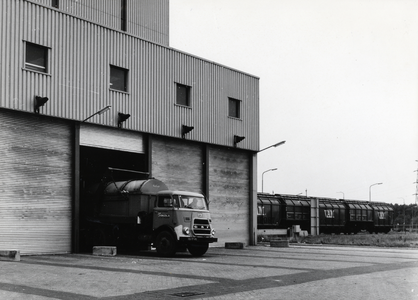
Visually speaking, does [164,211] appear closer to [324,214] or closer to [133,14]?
[133,14]

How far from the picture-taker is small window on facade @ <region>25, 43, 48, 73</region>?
23.2 m

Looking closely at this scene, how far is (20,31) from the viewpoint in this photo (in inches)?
894

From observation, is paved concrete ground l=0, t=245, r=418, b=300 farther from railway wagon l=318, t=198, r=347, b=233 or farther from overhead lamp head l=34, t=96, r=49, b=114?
railway wagon l=318, t=198, r=347, b=233

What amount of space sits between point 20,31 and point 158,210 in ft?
30.6

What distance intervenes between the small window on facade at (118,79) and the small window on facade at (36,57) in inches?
150

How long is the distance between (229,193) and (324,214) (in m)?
20.7

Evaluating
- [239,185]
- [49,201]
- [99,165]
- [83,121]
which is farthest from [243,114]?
[49,201]

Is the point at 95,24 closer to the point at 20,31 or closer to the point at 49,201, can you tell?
the point at 20,31

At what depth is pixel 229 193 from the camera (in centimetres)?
3334

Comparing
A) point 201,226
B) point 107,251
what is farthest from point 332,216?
point 107,251

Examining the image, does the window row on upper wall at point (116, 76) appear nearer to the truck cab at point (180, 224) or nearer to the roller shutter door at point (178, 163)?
the roller shutter door at point (178, 163)

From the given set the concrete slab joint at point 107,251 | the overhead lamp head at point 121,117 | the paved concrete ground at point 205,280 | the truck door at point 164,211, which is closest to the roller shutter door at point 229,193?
the overhead lamp head at point 121,117

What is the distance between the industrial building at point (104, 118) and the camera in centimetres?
2267

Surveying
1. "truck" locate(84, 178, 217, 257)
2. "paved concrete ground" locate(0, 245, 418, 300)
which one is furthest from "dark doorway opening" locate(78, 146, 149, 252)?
"paved concrete ground" locate(0, 245, 418, 300)
